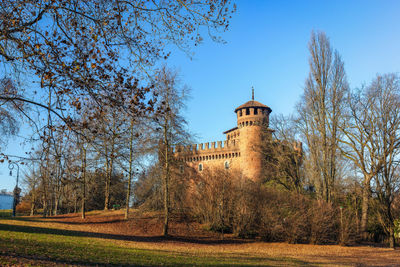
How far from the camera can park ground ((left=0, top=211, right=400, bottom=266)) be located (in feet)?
28.8

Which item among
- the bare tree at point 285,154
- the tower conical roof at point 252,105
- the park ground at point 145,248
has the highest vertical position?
the tower conical roof at point 252,105

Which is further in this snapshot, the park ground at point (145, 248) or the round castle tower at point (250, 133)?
the round castle tower at point (250, 133)

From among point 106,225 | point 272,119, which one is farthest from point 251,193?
point 106,225

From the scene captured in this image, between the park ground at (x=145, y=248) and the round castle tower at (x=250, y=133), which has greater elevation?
the round castle tower at (x=250, y=133)

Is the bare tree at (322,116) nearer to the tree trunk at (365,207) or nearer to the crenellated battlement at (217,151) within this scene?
the tree trunk at (365,207)

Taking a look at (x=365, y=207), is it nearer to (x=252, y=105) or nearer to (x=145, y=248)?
(x=145, y=248)

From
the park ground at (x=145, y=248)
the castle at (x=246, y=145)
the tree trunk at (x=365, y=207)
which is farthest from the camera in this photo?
the castle at (x=246, y=145)

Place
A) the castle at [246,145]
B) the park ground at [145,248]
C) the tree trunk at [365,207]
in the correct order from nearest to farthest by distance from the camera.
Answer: the park ground at [145,248] < the tree trunk at [365,207] < the castle at [246,145]

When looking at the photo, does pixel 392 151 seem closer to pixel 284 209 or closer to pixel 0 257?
pixel 284 209

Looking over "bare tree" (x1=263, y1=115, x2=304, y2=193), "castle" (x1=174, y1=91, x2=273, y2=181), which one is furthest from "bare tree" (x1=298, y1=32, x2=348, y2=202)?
"castle" (x1=174, y1=91, x2=273, y2=181)

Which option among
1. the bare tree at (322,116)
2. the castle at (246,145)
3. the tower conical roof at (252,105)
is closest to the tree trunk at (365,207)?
the bare tree at (322,116)

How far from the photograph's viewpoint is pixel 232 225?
1895 centimetres

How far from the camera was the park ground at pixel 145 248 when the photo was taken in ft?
28.8

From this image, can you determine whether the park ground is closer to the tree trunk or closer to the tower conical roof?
the tree trunk
